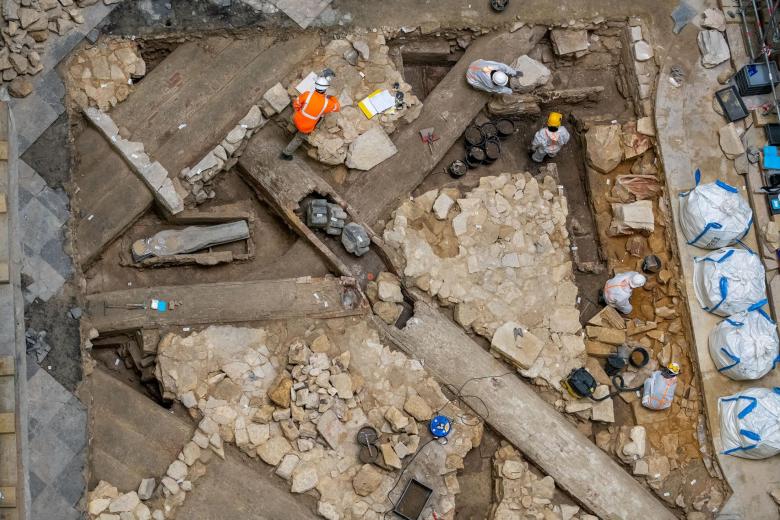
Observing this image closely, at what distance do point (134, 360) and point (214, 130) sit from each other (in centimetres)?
292

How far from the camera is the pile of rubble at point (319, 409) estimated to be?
10094mm

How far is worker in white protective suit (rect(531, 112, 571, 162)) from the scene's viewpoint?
1173 cm

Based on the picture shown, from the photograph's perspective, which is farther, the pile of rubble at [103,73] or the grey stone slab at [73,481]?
the pile of rubble at [103,73]

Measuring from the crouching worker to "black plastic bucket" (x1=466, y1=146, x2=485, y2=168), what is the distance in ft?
11.7

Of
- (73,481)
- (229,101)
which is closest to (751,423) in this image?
(229,101)

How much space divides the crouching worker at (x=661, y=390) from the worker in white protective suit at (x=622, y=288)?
943 mm

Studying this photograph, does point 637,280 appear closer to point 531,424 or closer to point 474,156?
point 531,424

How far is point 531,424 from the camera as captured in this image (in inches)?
429

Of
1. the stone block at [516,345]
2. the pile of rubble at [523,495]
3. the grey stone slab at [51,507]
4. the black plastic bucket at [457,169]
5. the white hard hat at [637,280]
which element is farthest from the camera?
the black plastic bucket at [457,169]

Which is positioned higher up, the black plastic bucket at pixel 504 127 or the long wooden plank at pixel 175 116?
the long wooden plank at pixel 175 116

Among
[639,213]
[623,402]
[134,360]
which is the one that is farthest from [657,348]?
[134,360]

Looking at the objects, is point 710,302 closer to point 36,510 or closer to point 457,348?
point 457,348

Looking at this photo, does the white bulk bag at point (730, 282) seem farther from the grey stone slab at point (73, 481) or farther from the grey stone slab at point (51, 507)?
the grey stone slab at point (51, 507)

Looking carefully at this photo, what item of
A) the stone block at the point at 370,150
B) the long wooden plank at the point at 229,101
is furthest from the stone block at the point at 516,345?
the long wooden plank at the point at 229,101
